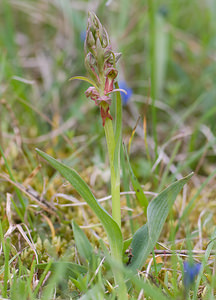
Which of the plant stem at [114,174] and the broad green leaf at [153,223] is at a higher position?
the plant stem at [114,174]

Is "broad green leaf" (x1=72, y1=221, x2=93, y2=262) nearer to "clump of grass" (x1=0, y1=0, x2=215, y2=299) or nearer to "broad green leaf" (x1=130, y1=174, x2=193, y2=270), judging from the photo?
"clump of grass" (x1=0, y1=0, x2=215, y2=299)

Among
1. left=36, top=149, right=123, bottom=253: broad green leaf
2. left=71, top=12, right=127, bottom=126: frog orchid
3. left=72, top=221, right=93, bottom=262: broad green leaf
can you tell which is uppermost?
left=71, top=12, right=127, bottom=126: frog orchid

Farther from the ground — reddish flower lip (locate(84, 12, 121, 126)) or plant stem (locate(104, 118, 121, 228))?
reddish flower lip (locate(84, 12, 121, 126))

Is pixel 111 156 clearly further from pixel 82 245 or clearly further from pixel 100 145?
pixel 100 145

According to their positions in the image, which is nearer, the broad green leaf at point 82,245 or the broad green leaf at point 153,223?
the broad green leaf at point 153,223

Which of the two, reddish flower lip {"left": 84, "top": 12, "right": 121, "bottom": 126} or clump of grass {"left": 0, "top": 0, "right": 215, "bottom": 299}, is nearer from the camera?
reddish flower lip {"left": 84, "top": 12, "right": 121, "bottom": 126}

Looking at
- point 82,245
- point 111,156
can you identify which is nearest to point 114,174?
point 111,156

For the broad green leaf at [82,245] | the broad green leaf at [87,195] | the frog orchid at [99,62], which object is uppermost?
the frog orchid at [99,62]

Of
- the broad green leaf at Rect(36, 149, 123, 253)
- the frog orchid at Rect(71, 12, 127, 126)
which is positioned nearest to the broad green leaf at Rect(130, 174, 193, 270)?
the broad green leaf at Rect(36, 149, 123, 253)

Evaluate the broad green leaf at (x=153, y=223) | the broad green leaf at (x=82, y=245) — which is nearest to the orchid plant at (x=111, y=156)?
the broad green leaf at (x=153, y=223)

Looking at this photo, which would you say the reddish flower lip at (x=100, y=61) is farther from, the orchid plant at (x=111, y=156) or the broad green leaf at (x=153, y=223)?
the broad green leaf at (x=153, y=223)
